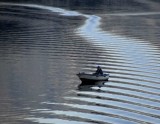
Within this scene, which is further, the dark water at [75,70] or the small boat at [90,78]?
the small boat at [90,78]

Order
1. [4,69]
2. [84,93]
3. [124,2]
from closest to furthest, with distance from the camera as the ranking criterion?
[84,93]
[4,69]
[124,2]

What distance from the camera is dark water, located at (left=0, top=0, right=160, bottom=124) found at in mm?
27953

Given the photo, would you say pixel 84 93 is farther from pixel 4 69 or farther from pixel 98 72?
pixel 4 69

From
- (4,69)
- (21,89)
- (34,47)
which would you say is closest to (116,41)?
(34,47)

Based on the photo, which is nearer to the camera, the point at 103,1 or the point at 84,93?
the point at 84,93

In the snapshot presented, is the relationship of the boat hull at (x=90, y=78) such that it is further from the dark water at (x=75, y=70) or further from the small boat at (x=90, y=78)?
the dark water at (x=75, y=70)

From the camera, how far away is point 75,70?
131 ft

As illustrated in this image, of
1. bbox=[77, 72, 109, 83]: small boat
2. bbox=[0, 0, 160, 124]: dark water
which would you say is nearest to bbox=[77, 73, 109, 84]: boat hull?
bbox=[77, 72, 109, 83]: small boat

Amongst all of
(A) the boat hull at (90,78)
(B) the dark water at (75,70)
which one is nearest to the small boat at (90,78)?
(A) the boat hull at (90,78)

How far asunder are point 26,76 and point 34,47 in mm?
12423

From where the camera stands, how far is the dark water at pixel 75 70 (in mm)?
27953

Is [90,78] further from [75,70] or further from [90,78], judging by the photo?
[75,70]

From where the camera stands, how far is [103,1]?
110 meters

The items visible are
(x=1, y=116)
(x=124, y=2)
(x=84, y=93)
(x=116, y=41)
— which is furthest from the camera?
(x=124, y=2)
